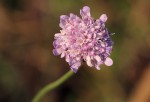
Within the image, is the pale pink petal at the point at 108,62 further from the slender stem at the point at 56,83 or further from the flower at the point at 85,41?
the slender stem at the point at 56,83

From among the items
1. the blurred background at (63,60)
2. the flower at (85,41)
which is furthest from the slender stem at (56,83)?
the blurred background at (63,60)

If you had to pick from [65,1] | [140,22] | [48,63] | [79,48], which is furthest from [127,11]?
[79,48]

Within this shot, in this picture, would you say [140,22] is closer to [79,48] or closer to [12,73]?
[12,73]

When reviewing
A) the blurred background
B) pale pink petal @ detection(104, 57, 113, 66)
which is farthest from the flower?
the blurred background

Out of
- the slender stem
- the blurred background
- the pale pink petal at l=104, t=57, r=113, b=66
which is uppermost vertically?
the blurred background

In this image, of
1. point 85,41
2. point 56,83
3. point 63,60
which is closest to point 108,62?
point 85,41

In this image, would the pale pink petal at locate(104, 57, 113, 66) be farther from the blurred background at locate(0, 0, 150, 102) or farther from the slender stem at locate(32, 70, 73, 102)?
the blurred background at locate(0, 0, 150, 102)

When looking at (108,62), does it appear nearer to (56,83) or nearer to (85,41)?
(85,41)
